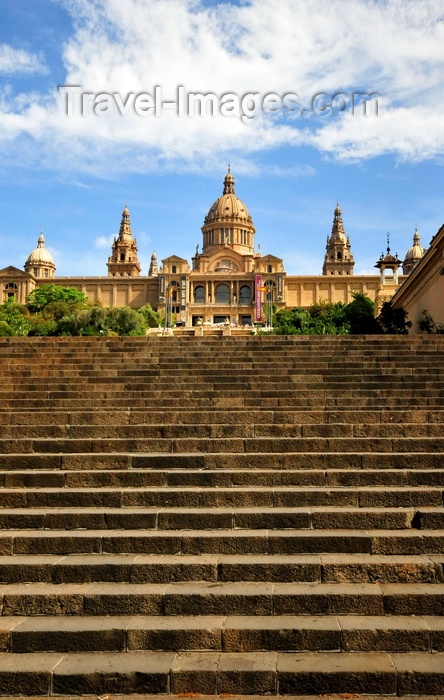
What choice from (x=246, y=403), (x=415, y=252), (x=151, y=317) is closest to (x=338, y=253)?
(x=415, y=252)

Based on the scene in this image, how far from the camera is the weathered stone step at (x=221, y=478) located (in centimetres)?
777

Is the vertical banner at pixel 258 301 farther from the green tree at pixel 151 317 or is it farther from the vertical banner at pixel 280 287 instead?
the green tree at pixel 151 317

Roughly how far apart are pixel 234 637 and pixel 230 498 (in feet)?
6.91

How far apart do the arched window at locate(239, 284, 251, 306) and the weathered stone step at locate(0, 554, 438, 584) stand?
8772 centimetres

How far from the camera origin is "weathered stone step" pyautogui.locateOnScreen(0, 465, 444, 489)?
7.77m

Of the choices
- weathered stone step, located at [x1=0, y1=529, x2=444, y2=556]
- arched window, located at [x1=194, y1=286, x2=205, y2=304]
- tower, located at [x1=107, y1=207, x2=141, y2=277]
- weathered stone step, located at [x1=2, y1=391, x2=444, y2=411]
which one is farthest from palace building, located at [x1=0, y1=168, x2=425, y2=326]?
weathered stone step, located at [x1=0, y1=529, x2=444, y2=556]

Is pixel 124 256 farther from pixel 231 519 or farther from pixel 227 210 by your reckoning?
pixel 231 519

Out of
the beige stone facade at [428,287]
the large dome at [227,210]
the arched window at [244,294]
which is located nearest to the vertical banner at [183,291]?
the arched window at [244,294]

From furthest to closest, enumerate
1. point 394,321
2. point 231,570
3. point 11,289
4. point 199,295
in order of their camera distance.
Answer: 1. point 11,289
2. point 199,295
3. point 394,321
4. point 231,570

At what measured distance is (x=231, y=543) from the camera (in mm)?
6516

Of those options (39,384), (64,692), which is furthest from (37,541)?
(39,384)

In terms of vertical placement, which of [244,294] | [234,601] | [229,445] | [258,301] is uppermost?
[244,294]

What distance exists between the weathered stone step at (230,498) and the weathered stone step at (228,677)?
2313 mm

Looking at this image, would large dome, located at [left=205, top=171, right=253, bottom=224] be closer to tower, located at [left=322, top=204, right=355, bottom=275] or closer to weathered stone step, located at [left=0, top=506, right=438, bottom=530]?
tower, located at [left=322, top=204, right=355, bottom=275]
